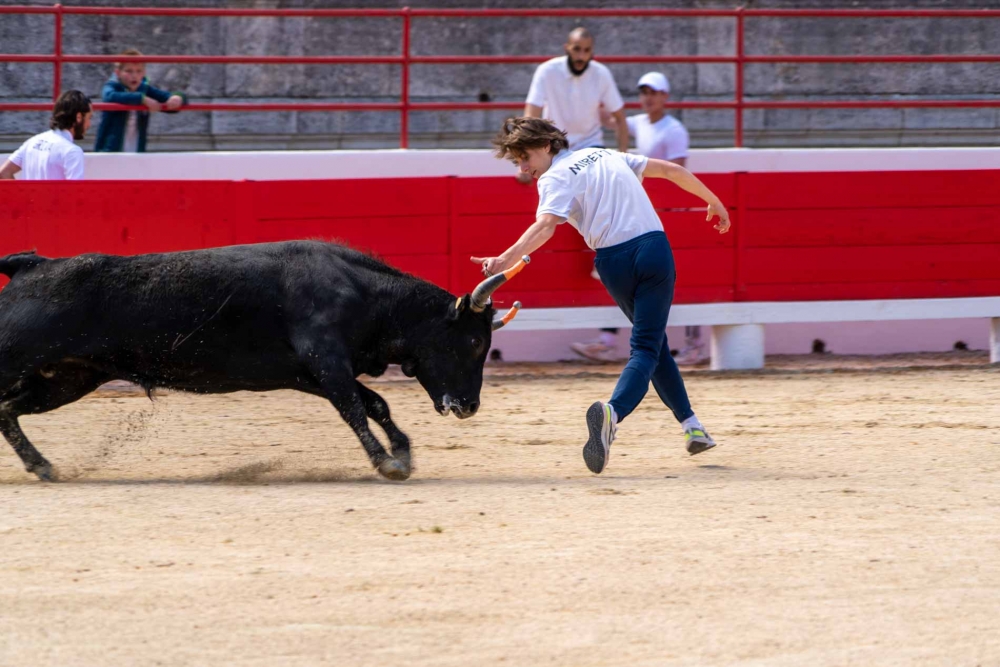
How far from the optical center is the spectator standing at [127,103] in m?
10.0

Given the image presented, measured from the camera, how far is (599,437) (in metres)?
5.53

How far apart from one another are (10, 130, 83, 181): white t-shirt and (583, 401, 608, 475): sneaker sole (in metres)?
4.26

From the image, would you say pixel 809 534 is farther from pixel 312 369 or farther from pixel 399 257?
pixel 399 257

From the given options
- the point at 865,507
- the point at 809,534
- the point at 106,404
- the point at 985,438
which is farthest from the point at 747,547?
the point at 106,404

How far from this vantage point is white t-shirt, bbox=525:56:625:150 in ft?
29.8

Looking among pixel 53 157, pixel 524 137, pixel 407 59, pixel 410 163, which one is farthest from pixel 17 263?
pixel 407 59

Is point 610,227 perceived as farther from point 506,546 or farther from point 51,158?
point 51,158

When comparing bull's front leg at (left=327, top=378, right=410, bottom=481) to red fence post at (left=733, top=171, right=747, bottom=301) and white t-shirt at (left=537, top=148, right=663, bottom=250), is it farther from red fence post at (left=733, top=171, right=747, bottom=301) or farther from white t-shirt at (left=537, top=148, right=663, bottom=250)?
red fence post at (left=733, top=171, right=747, bottom=301)

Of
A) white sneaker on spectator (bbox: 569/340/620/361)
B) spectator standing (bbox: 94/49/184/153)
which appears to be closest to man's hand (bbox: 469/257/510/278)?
white sneaker on spectator (bbox: 569/340/620/361)

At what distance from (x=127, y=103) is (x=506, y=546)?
665 cm

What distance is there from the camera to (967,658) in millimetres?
3381

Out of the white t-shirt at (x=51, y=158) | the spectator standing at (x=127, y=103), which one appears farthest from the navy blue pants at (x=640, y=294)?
the spectator standing at (x=127, y=103)

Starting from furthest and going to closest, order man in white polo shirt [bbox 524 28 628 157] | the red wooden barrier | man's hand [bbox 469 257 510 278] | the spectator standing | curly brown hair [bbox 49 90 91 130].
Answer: the spectator standing, man in white polo shirt [bbox 524 28 628 157], the red wooden barrier, curly brown hair [bbox 49 90 91 130], man's hand [bbox 469 257 510 278]

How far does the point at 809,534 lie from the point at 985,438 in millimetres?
2418
